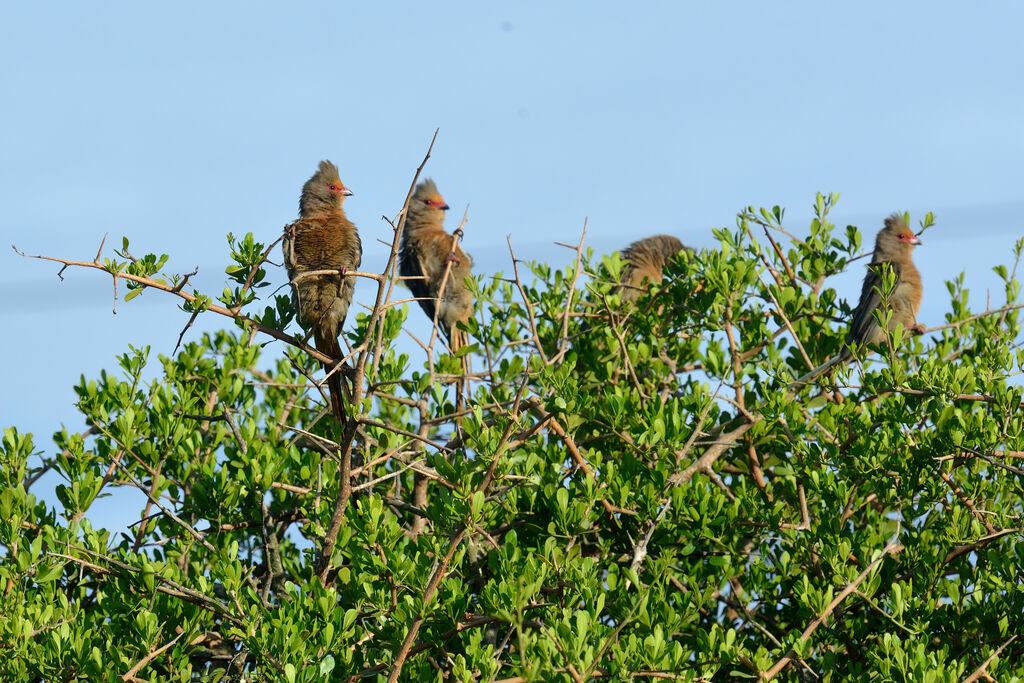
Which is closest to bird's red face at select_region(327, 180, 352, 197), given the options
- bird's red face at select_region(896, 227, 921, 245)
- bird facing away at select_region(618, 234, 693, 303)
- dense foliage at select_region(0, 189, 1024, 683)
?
dense foliage at select_region(0, 189, 1024, 683)

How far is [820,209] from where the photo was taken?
6.71 meters

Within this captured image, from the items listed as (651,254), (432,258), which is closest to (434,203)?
(432,258)

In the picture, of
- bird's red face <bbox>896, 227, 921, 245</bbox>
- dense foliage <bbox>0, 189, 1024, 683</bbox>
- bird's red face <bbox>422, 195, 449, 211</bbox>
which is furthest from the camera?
bird's red face <bbox>422, 195, 449, 211</bbox>

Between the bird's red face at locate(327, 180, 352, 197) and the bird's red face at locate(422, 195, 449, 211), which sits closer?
the bird's red face at locate(327, 180, 352, 197)

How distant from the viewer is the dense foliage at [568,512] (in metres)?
4.25

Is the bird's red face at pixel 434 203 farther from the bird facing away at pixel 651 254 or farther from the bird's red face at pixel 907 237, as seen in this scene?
the bird's red face at pixel 907 237

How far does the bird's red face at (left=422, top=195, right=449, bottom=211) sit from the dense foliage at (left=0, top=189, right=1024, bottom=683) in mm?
3153

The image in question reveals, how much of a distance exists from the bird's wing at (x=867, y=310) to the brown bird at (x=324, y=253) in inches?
118

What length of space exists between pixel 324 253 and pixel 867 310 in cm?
345

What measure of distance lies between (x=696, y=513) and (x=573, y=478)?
0.59 meters

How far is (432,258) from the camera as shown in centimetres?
905

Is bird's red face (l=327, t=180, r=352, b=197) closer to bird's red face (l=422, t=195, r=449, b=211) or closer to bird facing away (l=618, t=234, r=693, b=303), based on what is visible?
bird's red face (l=422, t=195, r=449, b=211)

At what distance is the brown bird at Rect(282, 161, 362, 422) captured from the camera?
6613 mm

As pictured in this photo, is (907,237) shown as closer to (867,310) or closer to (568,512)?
(867,310)
